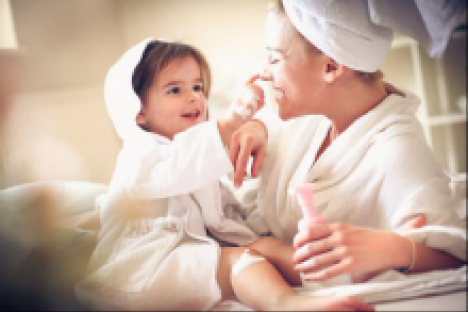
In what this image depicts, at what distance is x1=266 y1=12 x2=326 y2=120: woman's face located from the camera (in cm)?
60

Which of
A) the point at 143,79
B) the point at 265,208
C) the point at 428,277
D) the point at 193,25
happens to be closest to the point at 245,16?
the point at 193,25

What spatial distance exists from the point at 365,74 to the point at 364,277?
0.30 metres

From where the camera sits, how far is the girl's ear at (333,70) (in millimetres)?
608

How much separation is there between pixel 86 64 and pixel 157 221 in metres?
0.23

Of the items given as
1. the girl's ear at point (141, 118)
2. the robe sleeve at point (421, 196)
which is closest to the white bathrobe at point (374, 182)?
the robe sleeve at point (421, 196)

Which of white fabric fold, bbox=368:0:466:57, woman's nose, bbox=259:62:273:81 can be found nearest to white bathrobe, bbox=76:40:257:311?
woman's nose, bbox=259:62:273:81

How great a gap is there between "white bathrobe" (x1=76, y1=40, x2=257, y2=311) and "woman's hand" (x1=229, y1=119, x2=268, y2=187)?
4cm

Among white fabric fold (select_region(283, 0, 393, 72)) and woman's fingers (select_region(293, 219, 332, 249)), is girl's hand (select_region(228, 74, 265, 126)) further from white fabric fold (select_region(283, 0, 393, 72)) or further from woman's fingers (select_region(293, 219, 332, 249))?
woman's fingers (select_region(293, 219, 332, 249))

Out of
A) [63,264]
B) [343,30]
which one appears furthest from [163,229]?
[343,30]

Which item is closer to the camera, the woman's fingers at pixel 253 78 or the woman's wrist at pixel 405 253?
the woman's wrist at pixel 405 253

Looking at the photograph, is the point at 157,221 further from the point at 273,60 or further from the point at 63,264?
the point at 273,60

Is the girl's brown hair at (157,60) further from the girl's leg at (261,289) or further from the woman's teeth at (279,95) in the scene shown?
the girl's leg at (261,289)

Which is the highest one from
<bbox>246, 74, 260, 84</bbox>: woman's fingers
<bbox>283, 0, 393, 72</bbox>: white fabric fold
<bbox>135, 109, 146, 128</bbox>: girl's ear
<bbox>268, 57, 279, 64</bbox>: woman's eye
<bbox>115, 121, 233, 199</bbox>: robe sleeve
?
<bbox>283, 0, 393, 72</bbox>: white fabric fold

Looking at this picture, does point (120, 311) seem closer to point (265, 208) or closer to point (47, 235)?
point (47, 235)
